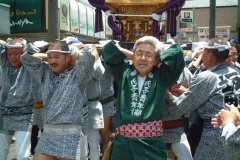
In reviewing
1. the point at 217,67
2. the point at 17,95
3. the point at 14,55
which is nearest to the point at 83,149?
the point at 17,95

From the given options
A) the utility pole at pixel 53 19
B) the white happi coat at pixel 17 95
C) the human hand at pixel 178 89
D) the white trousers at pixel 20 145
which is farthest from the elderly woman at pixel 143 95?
the utility pole at pixel 53 19

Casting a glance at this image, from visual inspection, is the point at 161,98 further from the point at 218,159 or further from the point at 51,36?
the point at 51,36

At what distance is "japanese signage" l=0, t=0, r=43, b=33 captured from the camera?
1382 cm

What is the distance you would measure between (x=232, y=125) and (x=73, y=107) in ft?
5.23

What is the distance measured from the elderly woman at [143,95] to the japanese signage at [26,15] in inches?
447

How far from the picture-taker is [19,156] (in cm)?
400

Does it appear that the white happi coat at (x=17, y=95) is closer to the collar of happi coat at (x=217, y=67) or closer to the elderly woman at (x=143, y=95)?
the elderly woman at (x=143, y=95)

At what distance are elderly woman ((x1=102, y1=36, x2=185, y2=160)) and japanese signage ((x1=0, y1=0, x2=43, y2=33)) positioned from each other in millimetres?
11363

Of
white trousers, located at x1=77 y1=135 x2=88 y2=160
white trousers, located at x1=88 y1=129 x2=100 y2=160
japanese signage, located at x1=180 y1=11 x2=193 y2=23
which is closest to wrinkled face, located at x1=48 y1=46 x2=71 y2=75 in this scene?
white trousers, located at x1=77 y1=135 x2=88 y2=160

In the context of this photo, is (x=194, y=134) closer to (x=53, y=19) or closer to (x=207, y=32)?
(x=53, y=19)

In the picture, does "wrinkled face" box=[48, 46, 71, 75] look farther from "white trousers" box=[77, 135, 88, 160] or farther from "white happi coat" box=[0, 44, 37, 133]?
"white trousers" box=[77, 135, 88, 160]

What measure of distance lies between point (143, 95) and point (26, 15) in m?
12.2

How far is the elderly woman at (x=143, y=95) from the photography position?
279 centimetres

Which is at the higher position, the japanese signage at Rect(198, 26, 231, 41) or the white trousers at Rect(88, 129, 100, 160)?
the japanese signage at Rect(198, 26, 231, 41)
